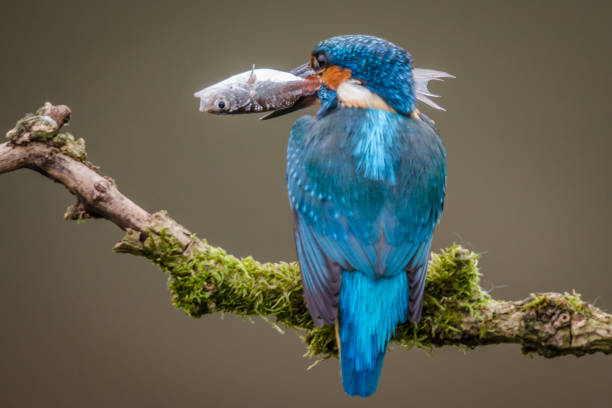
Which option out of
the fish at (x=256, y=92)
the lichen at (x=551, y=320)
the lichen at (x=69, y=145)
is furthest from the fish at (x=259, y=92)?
the lichen at (x=551, y=320)

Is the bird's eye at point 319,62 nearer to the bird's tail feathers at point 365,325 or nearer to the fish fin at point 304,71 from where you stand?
the fish fin at point 304,71

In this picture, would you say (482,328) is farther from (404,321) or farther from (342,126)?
(342,126)

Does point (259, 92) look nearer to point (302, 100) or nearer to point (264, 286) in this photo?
point (302, 100)

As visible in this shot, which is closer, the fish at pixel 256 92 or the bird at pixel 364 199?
the bird at pixel 364 199

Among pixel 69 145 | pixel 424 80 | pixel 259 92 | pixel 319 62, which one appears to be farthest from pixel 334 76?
pixel 69 145

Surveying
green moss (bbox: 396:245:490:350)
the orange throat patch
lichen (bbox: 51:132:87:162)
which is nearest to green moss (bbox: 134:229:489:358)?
green moss (bbox: 396:245:490:350)

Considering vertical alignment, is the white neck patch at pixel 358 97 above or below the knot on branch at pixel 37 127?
above

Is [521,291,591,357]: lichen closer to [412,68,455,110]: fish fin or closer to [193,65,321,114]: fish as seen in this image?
[412,68,455,110]: fish fin

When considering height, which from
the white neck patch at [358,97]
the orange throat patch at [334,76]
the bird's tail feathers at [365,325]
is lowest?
the bird's tail feathers at [365,325]
